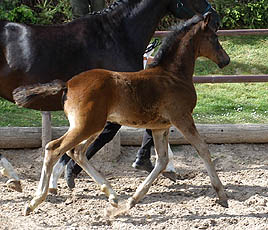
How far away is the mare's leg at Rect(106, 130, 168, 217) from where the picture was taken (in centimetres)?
441

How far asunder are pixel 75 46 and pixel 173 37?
2.98 ft

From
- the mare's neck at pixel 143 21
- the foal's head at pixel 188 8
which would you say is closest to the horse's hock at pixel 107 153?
the mare's neck at pixel 143 21

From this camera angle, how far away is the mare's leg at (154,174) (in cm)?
441

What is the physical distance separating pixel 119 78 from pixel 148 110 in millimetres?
335

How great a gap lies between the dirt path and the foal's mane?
4.05 feet

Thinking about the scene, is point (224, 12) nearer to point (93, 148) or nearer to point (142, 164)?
point (142, 164)

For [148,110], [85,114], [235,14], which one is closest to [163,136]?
[148,110]

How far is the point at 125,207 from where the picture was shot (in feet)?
14.5

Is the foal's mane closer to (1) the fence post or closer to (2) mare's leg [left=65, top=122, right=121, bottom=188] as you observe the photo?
(2) mare's leg [left=65, top=122, right=121, bottom=188]

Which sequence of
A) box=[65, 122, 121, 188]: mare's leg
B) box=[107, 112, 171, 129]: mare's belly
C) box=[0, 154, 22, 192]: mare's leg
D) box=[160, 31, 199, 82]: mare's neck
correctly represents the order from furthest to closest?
1. box=[65, 122, 121, 188]: mare's leg
2. box=[0, 154, 22, 192]: mare's leg
3. box=[160, 31, 199, 82]: mare's neck
4. box=[107, 112, 171, 129]: mare's belly

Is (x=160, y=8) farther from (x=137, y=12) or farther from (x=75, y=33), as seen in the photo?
(x=75, y=33)

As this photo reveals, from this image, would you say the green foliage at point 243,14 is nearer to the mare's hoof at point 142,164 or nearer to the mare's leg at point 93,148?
the mare's hoof at point 142,164

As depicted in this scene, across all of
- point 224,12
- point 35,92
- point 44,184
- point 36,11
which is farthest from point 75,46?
point 224,12

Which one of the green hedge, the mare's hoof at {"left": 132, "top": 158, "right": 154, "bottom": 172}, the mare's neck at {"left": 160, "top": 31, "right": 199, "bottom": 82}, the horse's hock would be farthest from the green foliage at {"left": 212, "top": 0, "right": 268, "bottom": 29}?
the mare's neck at {"left": 160, "top": 31, "right": 199, "bottom": 82}
